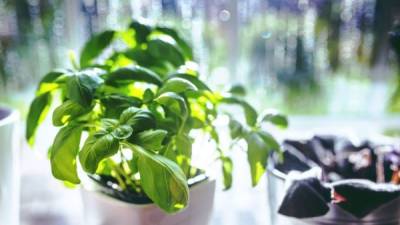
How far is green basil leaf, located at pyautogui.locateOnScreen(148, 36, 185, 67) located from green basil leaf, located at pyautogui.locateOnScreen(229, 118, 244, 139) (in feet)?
0.41

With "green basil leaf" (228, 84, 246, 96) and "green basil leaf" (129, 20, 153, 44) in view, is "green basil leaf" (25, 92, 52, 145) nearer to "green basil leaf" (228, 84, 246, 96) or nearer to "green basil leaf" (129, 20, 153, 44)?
"green basil leaf" (129, 20, 153, 44)

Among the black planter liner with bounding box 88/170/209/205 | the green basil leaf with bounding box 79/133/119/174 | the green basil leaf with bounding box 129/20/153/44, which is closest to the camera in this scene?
the green basil leaf with bounding box 79/133/119/174

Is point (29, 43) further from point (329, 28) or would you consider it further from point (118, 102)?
point (329, 28)

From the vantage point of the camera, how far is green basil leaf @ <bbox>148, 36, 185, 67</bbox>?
68cm

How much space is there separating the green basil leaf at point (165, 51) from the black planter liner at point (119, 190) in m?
0.18

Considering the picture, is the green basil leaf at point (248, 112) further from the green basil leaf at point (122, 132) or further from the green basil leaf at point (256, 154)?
the green basil leaf at point (122, 132)

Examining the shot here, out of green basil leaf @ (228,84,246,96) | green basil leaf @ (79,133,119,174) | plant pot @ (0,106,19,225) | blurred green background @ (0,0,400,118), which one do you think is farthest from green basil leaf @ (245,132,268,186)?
blurred green background @ (0,0,400,118)

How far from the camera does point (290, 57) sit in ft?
3.63

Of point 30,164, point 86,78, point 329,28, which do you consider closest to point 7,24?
point 30,164

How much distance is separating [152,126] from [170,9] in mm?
597

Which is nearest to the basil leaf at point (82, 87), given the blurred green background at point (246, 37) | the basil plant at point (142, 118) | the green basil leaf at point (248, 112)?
the basil plant at point (142, 118)

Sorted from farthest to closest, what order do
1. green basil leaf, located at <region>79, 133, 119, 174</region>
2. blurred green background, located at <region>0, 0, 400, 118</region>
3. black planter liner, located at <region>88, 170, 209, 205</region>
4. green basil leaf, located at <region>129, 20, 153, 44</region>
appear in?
blurred green background, located at <region>0, 0, 400, 118</region>
green basil leaf, located at <region>129, 20, 153, 44</region>
black planter liner, located at <region>88, 170, 209, 205</region>
green basil leaf, located at <region>79, 133, 119, 174</region>

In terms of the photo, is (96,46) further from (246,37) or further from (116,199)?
(246,37)

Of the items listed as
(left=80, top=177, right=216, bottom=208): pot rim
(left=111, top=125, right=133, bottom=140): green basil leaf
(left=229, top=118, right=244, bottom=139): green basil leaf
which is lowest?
(left=80, top=177, right=216, bottom=208): pot rim
